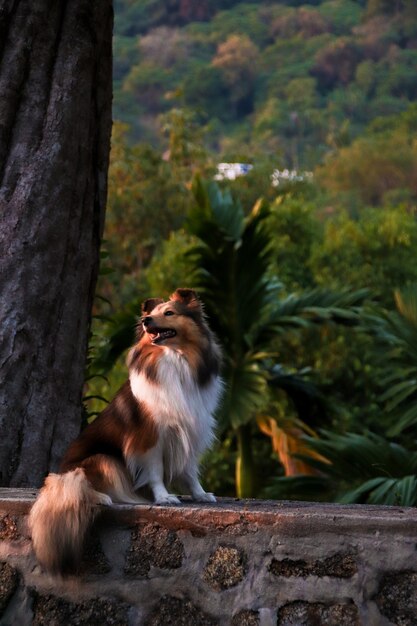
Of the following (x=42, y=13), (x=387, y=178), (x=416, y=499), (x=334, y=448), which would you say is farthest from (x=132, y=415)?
(x=387, y=178)

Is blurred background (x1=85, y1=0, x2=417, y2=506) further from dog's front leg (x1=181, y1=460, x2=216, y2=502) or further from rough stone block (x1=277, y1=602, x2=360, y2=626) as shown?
rough stone block (x1=277, y1=602, x2=360, y2=626)

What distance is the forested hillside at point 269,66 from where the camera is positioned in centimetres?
7094

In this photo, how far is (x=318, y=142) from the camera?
227 feet

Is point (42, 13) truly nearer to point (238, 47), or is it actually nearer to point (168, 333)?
point (168, 333)

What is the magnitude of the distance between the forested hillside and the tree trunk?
61.1m

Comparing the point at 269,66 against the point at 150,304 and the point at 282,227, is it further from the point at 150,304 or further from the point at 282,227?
the point at 150,304

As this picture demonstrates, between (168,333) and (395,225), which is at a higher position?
(168,333)

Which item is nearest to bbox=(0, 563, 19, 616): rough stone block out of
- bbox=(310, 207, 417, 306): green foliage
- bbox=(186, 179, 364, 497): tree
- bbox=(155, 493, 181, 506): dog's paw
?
bbox=(155, 493, 181, 506): dog's paw

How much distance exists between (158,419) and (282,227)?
23752mm

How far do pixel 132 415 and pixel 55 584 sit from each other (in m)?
0.84

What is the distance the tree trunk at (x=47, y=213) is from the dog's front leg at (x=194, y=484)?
117 cm

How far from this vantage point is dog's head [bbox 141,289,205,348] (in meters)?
4.76

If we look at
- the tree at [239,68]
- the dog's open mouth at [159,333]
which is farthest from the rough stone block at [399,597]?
the tree at [239,68]

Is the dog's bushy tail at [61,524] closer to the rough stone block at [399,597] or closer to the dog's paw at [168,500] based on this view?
the dog's paw at [168,500]
